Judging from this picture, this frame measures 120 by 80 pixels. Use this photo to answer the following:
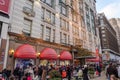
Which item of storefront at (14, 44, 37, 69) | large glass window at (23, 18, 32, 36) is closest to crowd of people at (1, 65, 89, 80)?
storefront at (14, 44, 37, 69)

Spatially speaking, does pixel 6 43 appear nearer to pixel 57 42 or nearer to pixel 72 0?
pixel 57 42

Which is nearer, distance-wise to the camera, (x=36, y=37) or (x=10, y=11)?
(x=10, y=11)

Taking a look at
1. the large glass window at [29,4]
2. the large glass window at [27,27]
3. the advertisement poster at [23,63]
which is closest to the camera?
the advertisement poster at [23,63]

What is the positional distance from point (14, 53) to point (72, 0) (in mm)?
21623

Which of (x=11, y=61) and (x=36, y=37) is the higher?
(x=36, y=37)

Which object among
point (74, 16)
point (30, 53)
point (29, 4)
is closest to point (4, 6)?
point (29, 4)

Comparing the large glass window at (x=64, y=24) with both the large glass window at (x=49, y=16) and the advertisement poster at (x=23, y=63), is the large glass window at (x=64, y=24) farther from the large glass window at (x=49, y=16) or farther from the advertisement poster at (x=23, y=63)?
the advertisement poster at (x=23, y=63)

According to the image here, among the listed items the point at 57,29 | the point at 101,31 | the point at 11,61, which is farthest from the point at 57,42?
the point at 101,31

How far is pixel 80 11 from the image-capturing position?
36.3 metres

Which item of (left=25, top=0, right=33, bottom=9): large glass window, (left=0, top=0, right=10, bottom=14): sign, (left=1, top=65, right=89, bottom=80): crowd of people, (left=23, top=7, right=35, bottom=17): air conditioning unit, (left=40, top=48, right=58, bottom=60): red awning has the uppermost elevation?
(left=25, top=0, right=33, bottom=9): large glass window

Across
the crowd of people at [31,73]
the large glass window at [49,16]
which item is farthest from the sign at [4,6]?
the large glass window at [49,16]

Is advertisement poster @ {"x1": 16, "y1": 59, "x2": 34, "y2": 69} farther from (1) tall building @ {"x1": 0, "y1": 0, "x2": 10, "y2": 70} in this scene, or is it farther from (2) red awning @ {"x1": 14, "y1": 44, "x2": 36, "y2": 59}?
(1) tall building @ {"x1": 0, "y1": 0, "x2": 10, "y2": 70}

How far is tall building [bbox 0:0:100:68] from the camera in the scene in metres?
17.3

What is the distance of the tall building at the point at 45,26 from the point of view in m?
17.3
